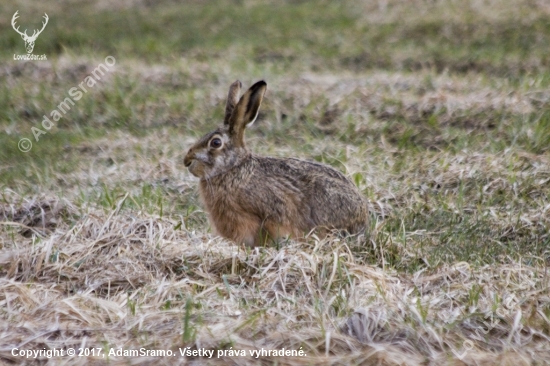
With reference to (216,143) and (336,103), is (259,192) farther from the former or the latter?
(336,103)

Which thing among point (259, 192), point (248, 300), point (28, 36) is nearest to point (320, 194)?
point (259, 192)

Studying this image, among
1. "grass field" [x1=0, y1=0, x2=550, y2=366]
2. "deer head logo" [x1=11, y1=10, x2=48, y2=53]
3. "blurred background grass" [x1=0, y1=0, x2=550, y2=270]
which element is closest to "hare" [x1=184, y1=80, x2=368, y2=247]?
"grass field" [x1=0, y1=0, x2=550, y2=366]

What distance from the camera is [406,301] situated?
4238 millimetres

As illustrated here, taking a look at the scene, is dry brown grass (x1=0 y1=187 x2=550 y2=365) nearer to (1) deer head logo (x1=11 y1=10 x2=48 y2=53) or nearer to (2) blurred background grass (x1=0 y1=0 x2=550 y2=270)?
(2) blurred background grass (x1=0 y1=0 x2=550 y2=270)

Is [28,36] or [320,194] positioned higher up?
[28,36]

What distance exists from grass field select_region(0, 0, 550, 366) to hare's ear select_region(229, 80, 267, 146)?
2.35ft

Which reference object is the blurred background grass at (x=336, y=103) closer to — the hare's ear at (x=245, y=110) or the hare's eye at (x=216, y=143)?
the hare's eye at (x=216, y=143)

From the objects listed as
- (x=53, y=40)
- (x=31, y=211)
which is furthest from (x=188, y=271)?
(x=53, y=40)

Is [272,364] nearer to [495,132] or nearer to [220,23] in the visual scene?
[495,132]

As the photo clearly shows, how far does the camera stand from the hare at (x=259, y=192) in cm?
568

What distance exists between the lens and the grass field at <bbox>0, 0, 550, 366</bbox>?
396cm

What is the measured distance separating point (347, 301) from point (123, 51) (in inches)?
348

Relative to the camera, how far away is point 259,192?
571 cm

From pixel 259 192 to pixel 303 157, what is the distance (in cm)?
192
